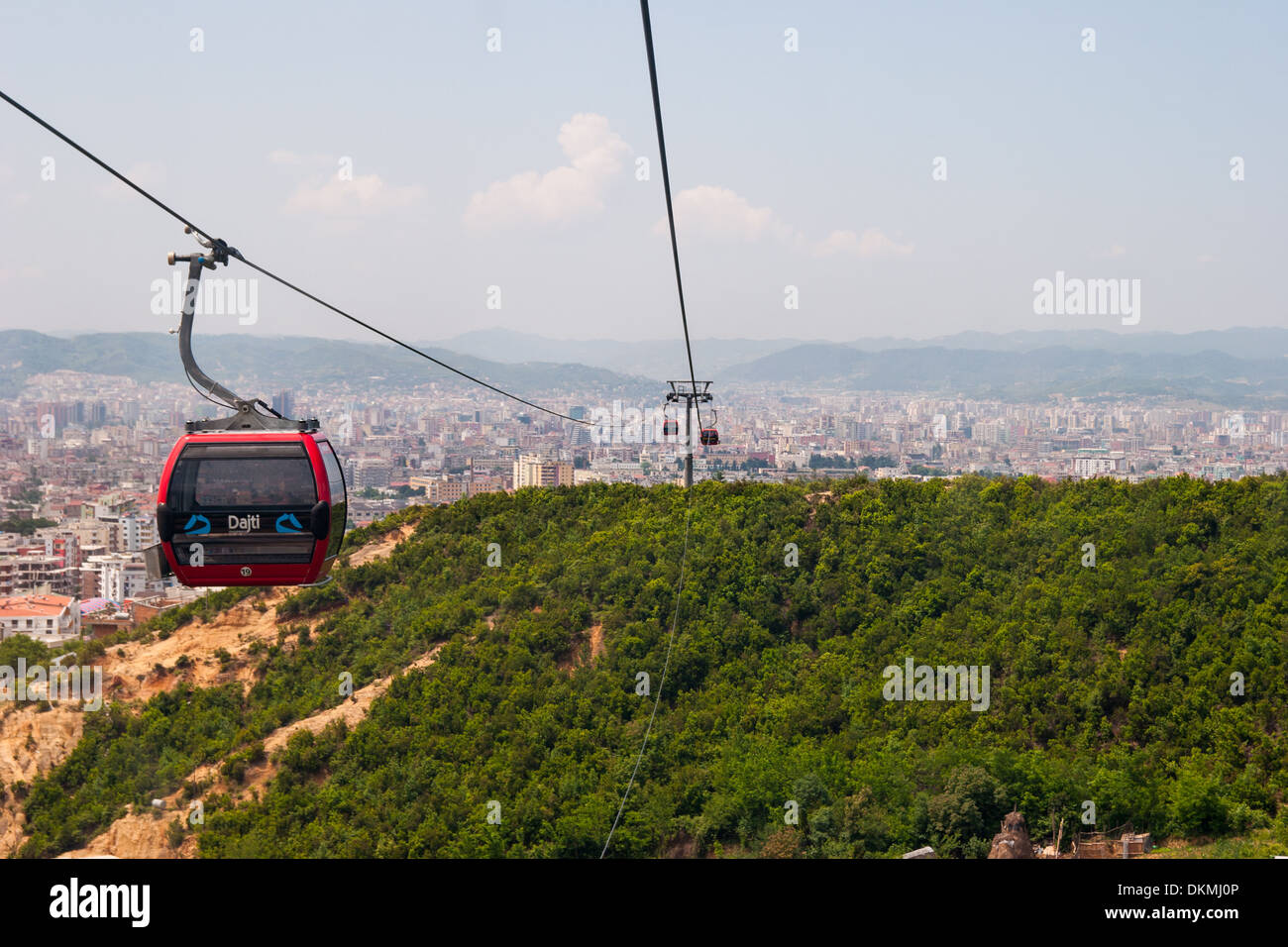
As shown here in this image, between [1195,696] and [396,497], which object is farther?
[396,497]

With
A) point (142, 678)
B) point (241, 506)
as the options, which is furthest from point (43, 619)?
point (241, 506)

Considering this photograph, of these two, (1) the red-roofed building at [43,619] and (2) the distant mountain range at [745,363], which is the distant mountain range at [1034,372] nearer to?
(2) the distant mountain range at [745,363]

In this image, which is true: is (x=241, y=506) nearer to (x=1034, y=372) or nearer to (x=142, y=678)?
(x=142, y=678)

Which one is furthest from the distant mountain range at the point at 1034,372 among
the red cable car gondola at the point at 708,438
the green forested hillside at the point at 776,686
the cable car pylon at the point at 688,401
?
the red cable car gondola at the point at 708,438

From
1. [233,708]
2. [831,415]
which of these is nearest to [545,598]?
[233,708]

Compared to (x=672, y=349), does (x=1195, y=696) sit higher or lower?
lower

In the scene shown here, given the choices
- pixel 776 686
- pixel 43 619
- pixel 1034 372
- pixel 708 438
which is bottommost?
pixel 43 619
